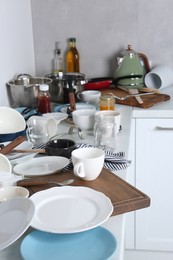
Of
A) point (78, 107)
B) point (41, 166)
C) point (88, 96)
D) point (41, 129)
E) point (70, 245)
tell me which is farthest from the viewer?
point (88, 96)

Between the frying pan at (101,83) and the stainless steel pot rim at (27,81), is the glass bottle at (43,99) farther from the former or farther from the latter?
the frying pan at (101,83)

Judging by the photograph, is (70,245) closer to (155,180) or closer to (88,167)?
(88,167)

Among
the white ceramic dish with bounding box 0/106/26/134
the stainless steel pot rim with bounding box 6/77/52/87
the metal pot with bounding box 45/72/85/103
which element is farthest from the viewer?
the metal pot with bounding box 45/72/85/103

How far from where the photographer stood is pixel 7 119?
165 centimetres

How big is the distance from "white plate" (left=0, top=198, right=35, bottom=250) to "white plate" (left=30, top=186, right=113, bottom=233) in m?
0.04

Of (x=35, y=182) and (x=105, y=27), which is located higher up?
Result: (x=105, y=27)

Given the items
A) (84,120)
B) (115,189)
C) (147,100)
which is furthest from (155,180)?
(115,189)

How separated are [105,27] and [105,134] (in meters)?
1.16

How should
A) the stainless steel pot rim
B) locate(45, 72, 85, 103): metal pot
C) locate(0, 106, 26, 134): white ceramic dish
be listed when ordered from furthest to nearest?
locate(45, 72, 85, 103): metal pot, the stainless steel pot rim, locate(0, 106, 26, 134): white ceramic dish

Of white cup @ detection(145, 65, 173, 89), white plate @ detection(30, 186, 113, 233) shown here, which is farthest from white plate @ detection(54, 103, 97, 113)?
white plate @ detection(30, 186, 113, 233)

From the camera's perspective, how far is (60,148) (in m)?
1.39

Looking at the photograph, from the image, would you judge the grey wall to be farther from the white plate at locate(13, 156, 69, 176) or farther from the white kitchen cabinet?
the white plate at locate(13, 156, 69, 176)

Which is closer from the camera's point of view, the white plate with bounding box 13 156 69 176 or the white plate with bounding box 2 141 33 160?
the white plate with bounding box 13 156 69 176

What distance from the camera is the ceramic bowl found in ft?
4.46
